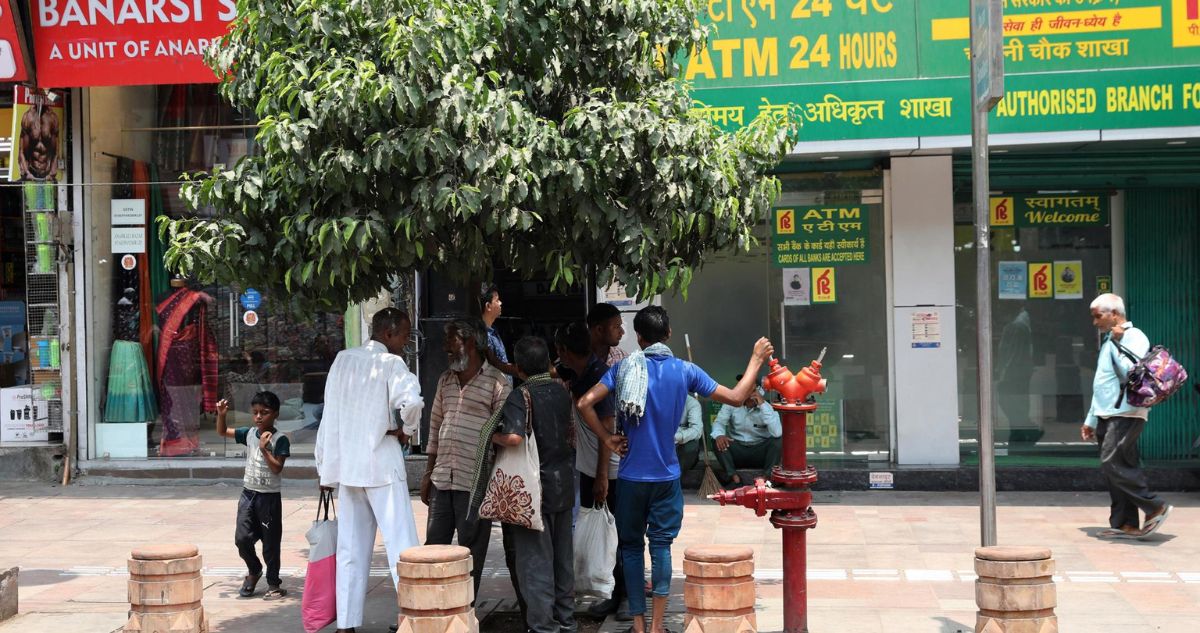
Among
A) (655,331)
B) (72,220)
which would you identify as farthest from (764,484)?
(72,220)

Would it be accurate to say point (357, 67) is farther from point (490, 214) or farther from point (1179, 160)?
point (1179, 160)

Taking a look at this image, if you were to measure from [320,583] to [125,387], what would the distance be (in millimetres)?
6431

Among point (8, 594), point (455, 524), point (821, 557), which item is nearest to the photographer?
point (455, 524)

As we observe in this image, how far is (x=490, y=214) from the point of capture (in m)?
5.78

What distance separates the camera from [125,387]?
38.7ft

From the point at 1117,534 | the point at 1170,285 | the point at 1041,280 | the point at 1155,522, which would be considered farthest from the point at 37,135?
the point at 1170,285

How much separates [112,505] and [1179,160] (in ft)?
32.3

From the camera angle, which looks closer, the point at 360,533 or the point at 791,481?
the point at 791,481

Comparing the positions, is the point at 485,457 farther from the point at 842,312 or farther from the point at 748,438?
the point at 842,312

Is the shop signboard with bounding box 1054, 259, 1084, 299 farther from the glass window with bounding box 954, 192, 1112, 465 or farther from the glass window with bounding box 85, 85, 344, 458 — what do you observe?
the glass window with bounding box 85, 85, 344, 458

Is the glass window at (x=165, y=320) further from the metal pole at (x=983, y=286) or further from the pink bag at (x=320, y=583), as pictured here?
the metal pole at (x=983, y=286)

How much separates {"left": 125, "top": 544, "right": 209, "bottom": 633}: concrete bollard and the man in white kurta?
79 cm

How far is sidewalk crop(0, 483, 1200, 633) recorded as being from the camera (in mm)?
6777

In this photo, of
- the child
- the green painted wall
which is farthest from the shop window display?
the green painted wall
